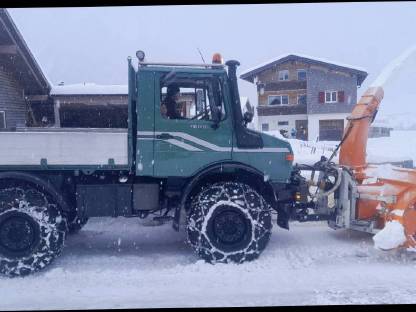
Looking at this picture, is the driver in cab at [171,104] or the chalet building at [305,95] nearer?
the driver in cab at [171,104]

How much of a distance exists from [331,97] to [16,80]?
23.2m

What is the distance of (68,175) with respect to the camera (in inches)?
241

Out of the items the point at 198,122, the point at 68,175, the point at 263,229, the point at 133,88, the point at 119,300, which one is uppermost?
the point at 133,88

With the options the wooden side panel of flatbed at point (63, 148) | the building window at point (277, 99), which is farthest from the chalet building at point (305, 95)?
the wooden side panel of flatbed at point (63, 148)

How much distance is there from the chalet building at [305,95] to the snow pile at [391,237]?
81.3 ft

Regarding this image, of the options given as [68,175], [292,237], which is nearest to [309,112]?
[292,237]

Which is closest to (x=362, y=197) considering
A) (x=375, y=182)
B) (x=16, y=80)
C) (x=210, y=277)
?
(x=375, y=182)

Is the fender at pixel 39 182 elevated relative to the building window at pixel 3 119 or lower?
lower

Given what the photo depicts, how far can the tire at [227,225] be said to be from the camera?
5957mm

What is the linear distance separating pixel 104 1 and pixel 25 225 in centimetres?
297

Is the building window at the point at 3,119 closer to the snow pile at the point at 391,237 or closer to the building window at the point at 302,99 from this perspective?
the snow pile at the point at 391,237

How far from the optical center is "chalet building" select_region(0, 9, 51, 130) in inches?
442

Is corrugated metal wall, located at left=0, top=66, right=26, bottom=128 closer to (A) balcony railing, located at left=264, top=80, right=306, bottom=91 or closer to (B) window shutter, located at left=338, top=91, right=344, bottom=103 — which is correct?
(A) balcony railing, located at left=264, top=80, right=306, bottom=91

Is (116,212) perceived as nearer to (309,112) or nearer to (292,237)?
(292,237)
